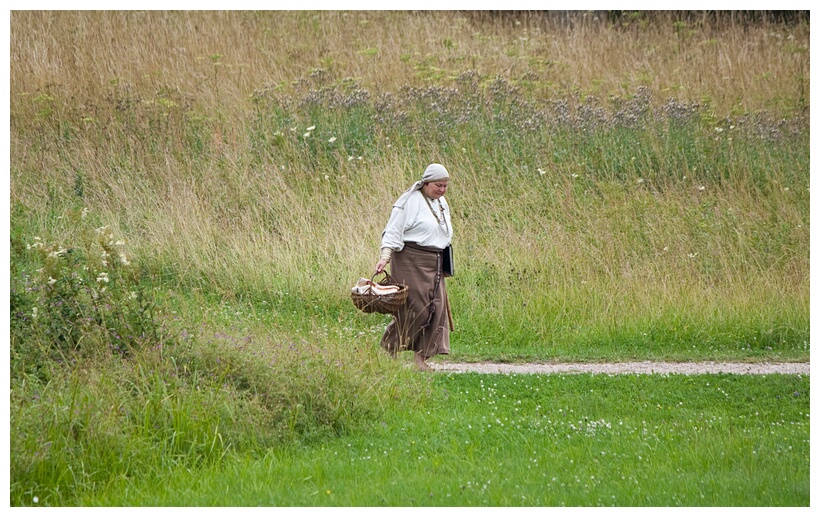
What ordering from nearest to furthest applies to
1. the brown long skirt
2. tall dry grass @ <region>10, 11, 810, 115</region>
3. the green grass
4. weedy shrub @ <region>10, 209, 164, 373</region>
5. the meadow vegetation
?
the green grass, the meadow vegetation, weedy shrub @ <region>10, 209, 164, 373</region>, the brown long skirt, tall dry grass @ <region>10, 11, 810, 115</region>

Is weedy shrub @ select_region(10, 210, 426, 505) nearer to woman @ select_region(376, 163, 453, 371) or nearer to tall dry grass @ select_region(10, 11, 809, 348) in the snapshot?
woman @ select_region(376, 163, 453, 371)

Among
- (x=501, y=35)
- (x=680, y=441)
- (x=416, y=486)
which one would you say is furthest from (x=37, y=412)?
(x=501, y=35)

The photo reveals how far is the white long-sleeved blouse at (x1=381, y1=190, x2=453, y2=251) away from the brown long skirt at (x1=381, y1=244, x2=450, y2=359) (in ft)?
0.37

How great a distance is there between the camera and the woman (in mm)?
8508

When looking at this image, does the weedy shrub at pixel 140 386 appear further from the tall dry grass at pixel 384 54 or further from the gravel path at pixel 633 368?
the tall dry grass at pixel 384 54

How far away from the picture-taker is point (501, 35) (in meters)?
20.6

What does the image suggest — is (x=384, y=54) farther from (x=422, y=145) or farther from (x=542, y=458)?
(x=542, y=458)

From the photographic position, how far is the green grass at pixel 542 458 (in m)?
5.56

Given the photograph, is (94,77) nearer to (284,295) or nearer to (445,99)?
(445,99)

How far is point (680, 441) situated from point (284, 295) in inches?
242

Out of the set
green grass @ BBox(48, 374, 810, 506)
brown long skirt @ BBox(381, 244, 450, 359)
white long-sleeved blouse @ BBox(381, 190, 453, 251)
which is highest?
white long-sleeved blouse @ BBox(381, 190, 453, 251)

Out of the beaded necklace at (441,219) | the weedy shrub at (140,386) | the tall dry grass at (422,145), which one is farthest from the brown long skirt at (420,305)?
the tall dry grass at (422,145)

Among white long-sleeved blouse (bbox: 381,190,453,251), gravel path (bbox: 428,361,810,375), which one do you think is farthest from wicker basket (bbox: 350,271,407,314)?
gravel path (bbox: 428,361,810,375)

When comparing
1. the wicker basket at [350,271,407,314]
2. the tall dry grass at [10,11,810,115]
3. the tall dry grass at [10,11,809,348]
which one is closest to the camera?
the wicker basket at [350,271,407,314]
